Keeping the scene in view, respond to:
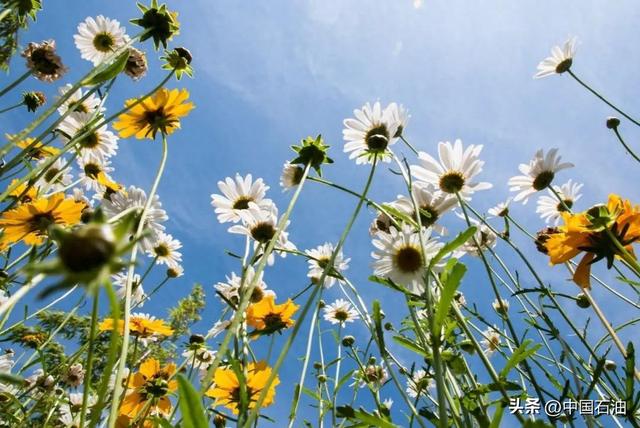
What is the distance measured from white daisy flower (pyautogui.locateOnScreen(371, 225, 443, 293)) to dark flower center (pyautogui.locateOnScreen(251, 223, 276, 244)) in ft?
1.15

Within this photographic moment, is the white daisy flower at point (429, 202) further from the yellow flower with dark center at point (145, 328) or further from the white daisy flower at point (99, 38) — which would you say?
the white daisy flower at point (99, 38)

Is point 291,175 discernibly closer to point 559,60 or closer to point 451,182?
point 451,182

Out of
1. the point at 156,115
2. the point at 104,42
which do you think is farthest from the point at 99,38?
the point at 156,115

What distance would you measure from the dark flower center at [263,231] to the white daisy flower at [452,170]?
1.68 ft

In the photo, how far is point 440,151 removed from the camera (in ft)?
4.95

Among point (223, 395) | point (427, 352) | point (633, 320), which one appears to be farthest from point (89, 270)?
point (633, 320)

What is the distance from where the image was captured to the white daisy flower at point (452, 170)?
4.87 feet

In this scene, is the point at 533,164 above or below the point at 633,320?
above

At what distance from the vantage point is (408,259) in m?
1.31

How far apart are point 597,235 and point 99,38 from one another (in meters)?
2.34

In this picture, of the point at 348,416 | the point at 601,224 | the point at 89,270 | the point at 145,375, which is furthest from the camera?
the point at 145,375

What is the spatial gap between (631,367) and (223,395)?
41.5 inches

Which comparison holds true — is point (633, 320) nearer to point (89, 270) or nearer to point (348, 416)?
point (348, 416)

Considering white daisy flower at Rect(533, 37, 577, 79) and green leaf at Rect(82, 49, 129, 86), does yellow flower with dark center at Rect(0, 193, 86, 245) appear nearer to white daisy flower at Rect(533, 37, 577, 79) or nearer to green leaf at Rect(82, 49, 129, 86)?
green leaf at Rect(82, 49, 129, 86)
